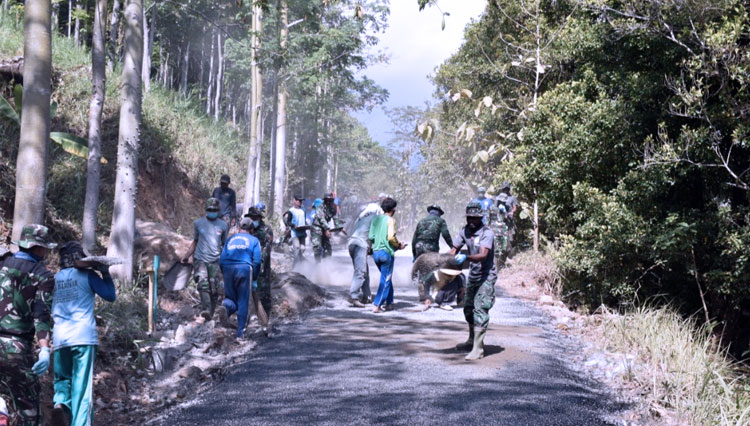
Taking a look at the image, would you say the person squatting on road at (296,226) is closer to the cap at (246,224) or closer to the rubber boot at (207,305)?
the rubber boot at (207,305)

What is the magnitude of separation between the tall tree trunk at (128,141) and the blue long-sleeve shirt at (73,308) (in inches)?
203

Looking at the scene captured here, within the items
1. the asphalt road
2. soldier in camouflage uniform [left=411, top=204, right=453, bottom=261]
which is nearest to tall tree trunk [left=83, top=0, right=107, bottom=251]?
the asphalt road

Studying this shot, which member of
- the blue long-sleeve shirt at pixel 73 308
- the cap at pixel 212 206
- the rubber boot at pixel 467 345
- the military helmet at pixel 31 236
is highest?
the cap at pixel 212 206

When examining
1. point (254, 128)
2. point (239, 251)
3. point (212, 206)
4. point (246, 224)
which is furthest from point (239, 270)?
point (254, 128)

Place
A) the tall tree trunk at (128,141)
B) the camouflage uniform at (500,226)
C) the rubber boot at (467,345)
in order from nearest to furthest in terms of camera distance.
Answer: the rubber boot at (467,345)
the tall tree trunk at (128,141)
the camouflage uniform at (500,226)

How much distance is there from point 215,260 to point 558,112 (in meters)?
7.50

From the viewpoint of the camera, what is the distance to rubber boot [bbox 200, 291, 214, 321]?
10961mm

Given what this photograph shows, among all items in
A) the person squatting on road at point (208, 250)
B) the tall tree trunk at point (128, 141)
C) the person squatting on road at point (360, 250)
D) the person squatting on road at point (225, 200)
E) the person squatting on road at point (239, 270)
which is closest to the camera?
the person squatting on road at point (239, 270)

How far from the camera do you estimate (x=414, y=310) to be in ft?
42.5

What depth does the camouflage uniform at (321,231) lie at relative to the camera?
16.7 metres

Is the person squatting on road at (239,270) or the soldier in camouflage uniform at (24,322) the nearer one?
the soldier in camouflage uniform at (24,322)

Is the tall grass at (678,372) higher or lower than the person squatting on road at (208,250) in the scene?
lower

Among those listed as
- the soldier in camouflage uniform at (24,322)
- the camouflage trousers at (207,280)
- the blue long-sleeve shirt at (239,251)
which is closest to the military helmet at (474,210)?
the blue long-sleeve shirt at (239,251)

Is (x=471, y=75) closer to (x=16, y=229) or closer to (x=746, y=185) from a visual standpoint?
(x=746, y=185)
